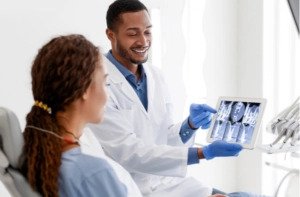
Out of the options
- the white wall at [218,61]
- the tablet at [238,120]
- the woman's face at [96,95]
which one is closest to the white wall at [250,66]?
the white wall at [218,61]

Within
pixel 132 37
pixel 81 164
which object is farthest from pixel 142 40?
pixel 81 164

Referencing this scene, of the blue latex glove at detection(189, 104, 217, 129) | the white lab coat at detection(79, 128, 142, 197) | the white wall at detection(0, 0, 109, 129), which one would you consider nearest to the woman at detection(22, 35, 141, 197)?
the white lab coat at detection(79, 128, 142, 197)

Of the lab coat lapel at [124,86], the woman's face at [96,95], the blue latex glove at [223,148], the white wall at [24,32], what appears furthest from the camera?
the white wall at [24,32]

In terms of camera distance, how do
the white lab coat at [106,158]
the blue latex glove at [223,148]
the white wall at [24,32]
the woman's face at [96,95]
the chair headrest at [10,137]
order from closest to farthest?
the chair headrest at [10,137] < the woman's face at [96,95] < the white lab coat at [106,158] < the blue latex glove at [223,148] < the white wall at [24,32]

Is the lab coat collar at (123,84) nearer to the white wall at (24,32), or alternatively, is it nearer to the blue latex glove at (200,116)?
the blue latex glove at (200,116)

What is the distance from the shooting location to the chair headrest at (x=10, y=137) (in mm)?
1021

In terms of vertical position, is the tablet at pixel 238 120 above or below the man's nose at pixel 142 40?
below

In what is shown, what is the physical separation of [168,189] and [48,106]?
2.44 feet

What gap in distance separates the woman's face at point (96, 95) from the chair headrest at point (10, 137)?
0.19m

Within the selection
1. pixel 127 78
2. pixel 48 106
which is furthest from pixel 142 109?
pixel 48 106

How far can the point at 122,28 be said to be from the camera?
1.79m

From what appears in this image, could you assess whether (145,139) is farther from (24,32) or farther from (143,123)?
(24,32)

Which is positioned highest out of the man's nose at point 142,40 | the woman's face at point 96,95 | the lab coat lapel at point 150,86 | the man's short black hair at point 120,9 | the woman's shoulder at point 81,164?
the man's short black hair at point 120,9

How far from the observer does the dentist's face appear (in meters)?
1.78
